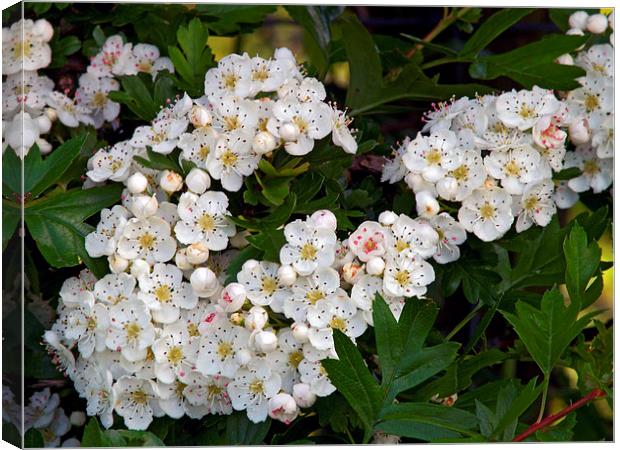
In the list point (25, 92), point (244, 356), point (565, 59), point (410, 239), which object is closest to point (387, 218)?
point (410, 239)

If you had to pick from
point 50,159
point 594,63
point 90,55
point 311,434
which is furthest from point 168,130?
point 594,63

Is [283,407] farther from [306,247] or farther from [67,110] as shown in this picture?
[67,110]

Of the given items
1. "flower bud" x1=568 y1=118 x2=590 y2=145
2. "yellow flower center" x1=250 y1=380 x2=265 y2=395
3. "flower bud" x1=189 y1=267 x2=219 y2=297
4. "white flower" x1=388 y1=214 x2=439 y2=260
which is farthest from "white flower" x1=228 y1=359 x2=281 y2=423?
"flower bud" x1=568 y1=118 x2=590 y2=145

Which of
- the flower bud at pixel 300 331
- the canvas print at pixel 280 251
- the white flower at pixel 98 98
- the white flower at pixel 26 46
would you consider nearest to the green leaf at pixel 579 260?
the canvas print at pixel 280 251

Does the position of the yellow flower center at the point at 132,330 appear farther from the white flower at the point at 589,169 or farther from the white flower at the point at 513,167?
the white flower at the point at 589,169

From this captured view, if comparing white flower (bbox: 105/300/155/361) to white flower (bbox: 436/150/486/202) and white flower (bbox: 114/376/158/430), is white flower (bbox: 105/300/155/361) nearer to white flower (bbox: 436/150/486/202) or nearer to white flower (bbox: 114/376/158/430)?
white flower (bbox: 114/376/158/430)

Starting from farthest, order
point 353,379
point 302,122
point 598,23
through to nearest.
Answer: point 598,23 → point 302,122 → point 353,379
